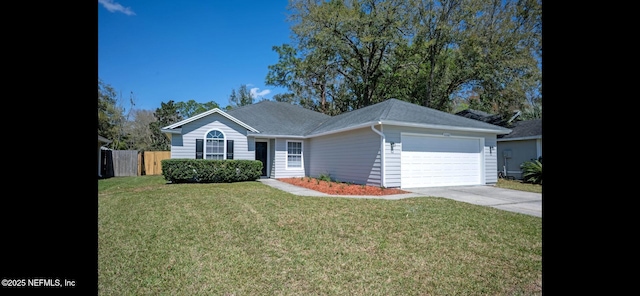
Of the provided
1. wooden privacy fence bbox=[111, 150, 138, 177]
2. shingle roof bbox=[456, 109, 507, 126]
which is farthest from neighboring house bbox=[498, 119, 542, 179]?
wooden privacy fence bbox=[111, 150, 138, 177]

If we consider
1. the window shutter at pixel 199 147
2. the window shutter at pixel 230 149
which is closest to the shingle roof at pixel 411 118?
the window shutter at pixel 230 149

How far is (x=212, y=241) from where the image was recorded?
4.59m

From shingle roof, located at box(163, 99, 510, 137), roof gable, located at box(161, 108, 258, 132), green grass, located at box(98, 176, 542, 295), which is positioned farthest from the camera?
roof gable, located at box(161, 108, 258, 132)

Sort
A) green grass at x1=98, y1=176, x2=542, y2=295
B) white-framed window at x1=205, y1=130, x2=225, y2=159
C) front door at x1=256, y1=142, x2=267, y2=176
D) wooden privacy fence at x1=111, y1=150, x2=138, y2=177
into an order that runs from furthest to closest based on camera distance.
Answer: wooden privacy fence at x1=111, y1=150, x2=138, y2=177 → front door at x1=256, y1=142, x2=267, y2=176 → white-framed window at x1=205, y1=130, x2=225, y2=159 → green grass at x1=98, y1=176, x2=542, y2=295

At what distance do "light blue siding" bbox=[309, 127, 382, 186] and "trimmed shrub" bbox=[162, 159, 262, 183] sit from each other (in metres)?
2.98

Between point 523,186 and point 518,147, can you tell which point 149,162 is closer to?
point 523,186

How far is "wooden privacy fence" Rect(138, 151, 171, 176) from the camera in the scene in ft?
62.3

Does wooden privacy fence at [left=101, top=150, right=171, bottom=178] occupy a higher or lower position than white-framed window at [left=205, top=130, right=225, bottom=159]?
lower

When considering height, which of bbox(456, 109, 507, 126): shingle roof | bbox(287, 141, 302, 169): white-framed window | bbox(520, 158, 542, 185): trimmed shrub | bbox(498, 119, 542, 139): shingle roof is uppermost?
bbox(456, 109, 507, 126): shingle roof

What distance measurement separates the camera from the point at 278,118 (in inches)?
708

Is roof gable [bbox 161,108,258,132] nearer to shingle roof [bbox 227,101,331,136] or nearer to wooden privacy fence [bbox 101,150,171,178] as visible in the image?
shingle roof [bbox 227,101,331,136]
